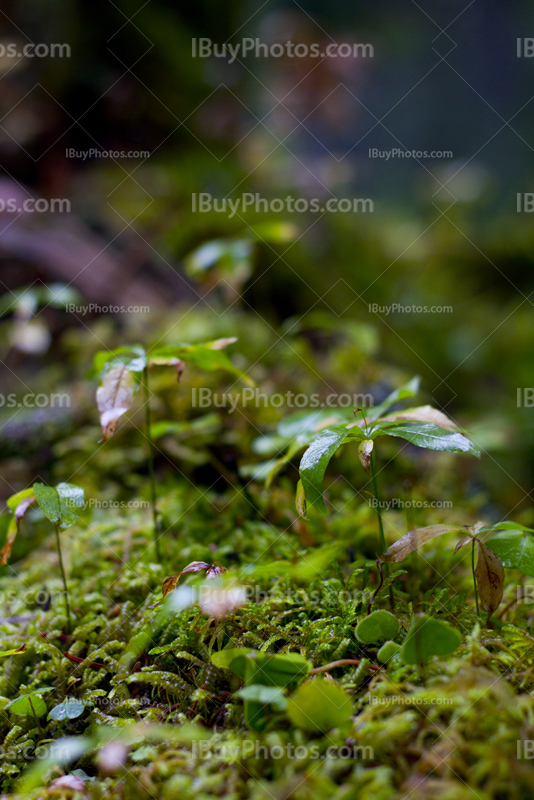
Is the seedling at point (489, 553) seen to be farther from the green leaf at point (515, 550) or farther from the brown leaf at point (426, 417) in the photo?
the brown leaf at point (426, 417)

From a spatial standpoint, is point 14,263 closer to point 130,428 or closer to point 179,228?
point 179,228

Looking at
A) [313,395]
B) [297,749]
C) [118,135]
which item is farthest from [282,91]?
[297,749]

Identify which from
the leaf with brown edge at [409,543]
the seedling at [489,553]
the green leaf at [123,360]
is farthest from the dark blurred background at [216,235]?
the leaf with brown edge at [409,543]

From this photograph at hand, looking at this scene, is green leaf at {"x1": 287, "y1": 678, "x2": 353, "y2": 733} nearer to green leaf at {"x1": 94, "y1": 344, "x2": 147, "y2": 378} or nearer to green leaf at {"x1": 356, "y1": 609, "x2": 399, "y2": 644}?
green leaf at {"x1": 356, "y1": 609, "x2": 399, "y2": 644}

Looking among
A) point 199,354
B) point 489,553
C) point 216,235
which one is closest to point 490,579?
point 489,553

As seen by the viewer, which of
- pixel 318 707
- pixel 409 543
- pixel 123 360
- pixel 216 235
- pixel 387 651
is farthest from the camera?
pixel 216 235

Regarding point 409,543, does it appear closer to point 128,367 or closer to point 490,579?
point 490,579
